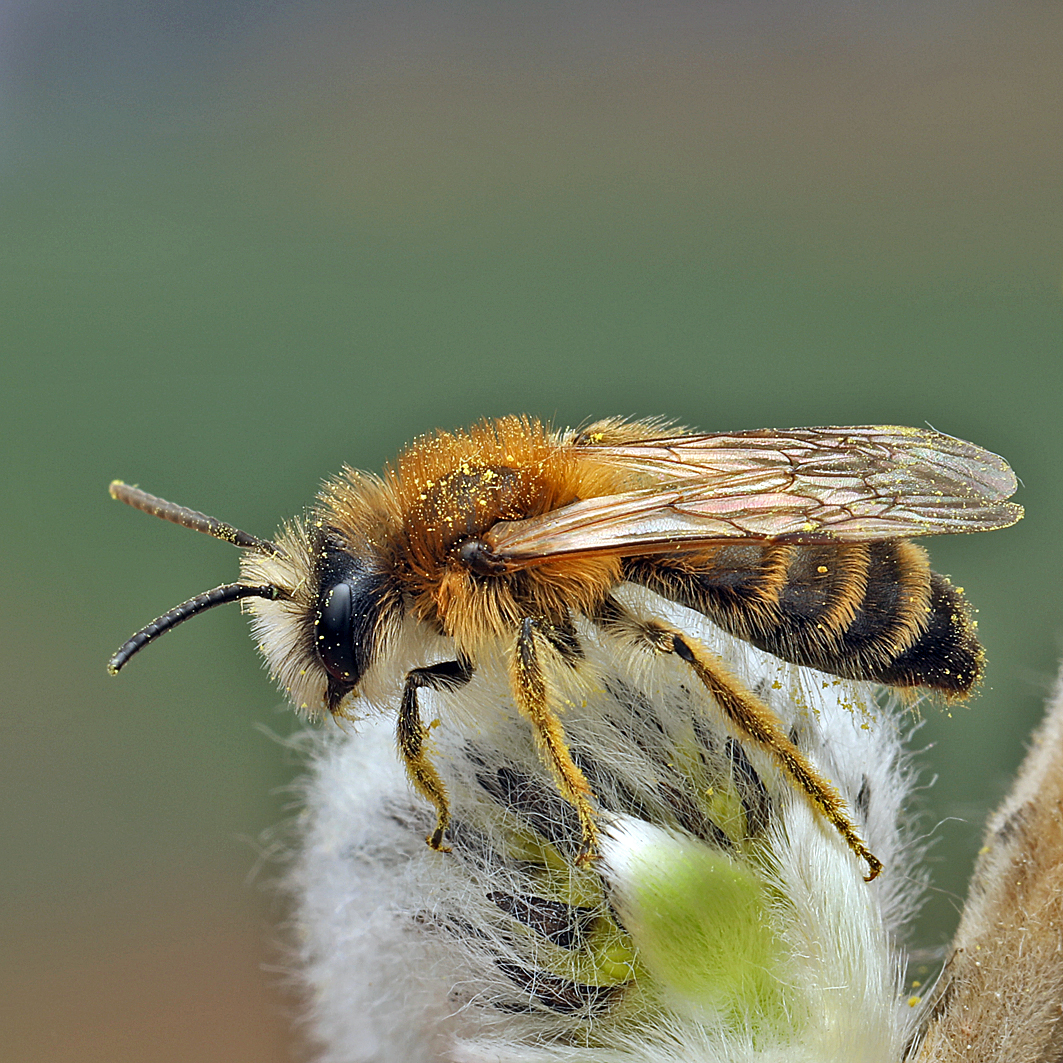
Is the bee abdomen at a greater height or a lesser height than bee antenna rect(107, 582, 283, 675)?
lesser

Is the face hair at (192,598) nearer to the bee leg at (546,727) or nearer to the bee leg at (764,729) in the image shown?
the bee leg at (546,727)

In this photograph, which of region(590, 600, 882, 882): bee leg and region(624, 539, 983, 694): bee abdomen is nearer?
region(590, 600, 882, 882): bee leg

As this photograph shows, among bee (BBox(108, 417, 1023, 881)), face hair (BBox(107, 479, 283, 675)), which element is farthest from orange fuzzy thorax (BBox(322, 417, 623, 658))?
face hair (BBox(107, 479, 283, 675))

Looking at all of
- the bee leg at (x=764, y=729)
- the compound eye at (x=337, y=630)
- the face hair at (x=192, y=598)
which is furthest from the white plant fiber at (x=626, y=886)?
the face hair at (x=192, y=598)

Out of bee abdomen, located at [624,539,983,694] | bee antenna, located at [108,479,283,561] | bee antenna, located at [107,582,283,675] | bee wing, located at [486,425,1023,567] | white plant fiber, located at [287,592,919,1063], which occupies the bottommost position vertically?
white plant fiber, located at [287,592,919,1063]

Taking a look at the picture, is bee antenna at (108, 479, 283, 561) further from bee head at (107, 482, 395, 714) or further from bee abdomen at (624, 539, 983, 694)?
bee abdomen at (624, 539, 983, 694)

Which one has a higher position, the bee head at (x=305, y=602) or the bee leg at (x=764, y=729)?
the bee head at (x=305, y=602)

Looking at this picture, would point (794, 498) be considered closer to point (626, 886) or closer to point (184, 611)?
point (626, 886)
